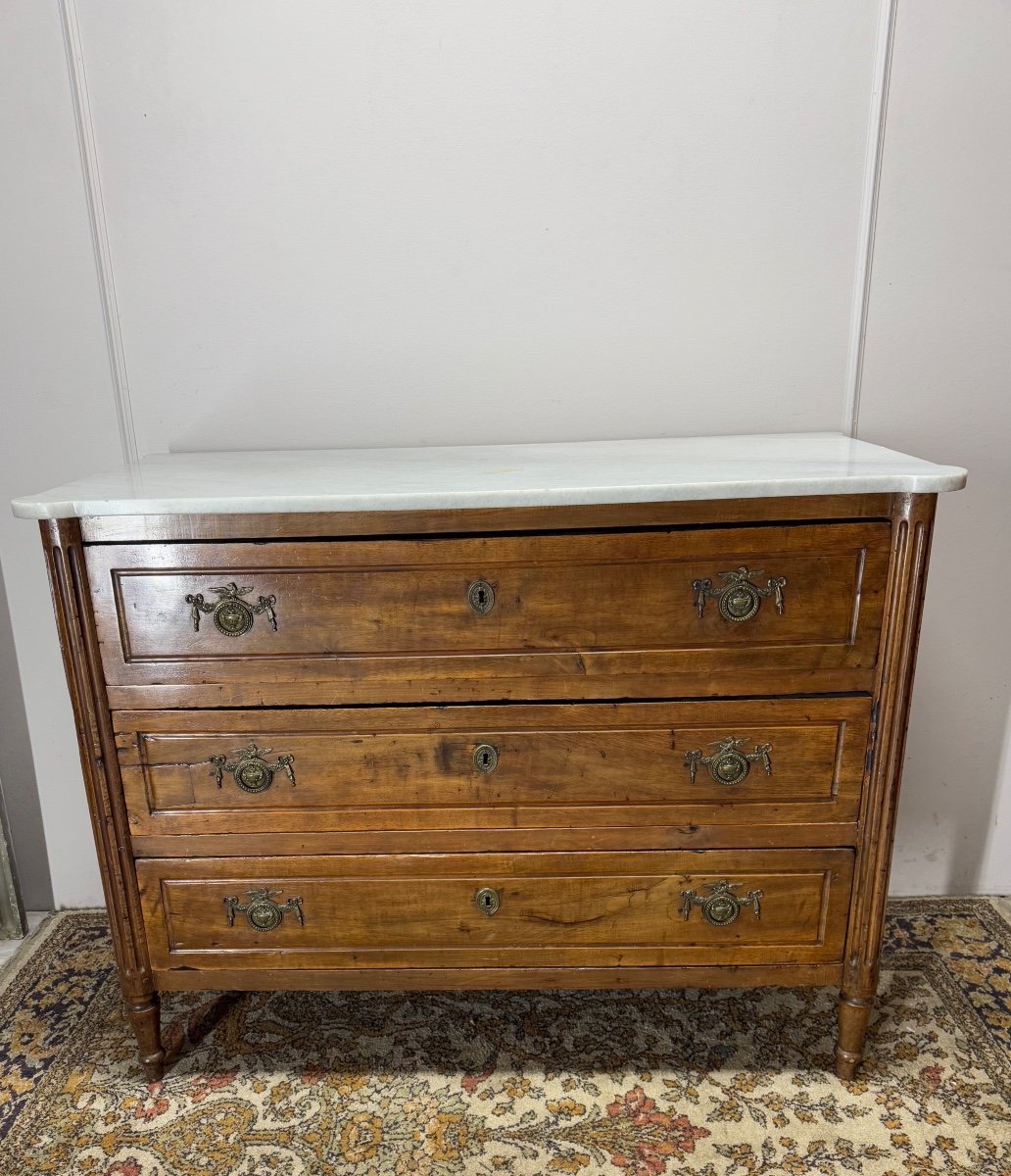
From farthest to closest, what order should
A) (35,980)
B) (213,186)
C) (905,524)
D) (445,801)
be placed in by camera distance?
(35,980), (213,186), (445,801), (905,524)

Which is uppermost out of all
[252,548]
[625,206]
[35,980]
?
[625,206]

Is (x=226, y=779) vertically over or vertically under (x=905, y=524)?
under

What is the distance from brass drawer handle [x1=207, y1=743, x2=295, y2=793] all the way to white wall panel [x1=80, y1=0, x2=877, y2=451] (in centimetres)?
→ 80

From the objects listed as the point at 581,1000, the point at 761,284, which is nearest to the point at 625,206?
the point at 761,284

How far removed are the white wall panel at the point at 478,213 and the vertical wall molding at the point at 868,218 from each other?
0.07 ft

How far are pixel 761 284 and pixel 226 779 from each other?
1517 millimetres

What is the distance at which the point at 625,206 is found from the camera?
181cm

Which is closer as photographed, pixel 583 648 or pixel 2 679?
pixel 583 648

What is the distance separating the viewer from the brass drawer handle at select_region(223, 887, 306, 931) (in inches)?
→ 60.3

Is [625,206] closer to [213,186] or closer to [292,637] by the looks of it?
[213,186]

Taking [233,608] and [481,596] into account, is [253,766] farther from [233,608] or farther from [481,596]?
[481,596]

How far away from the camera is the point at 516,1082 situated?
1.65 metres

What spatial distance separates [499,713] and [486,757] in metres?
0.08

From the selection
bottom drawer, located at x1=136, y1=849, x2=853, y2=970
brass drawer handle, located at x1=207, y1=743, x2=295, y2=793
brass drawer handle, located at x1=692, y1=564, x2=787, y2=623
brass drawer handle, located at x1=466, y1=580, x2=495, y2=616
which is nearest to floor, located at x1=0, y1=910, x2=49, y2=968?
bottom drawer, located at x1=136, y1=849, x2=853, y2=970
